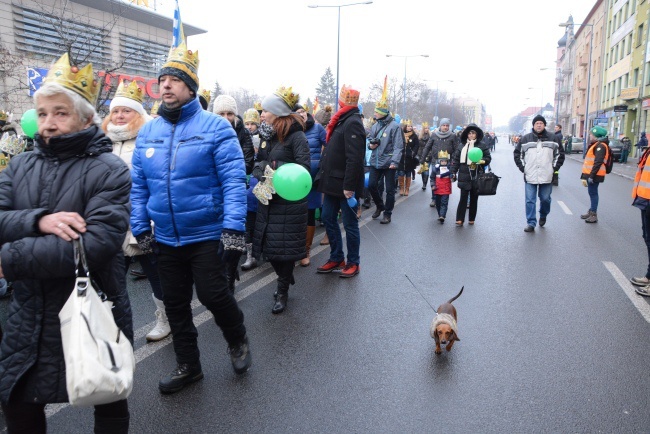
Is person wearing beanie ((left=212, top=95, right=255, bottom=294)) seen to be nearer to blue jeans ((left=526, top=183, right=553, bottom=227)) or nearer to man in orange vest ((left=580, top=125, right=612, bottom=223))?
blue jeans ((left=526, top=183, right=553, bottom=227))

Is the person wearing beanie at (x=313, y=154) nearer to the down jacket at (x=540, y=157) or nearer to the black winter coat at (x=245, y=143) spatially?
the black winter coat at (x=245, y=143)

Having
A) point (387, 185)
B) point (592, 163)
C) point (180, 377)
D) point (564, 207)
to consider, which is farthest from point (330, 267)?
point (564, 207)

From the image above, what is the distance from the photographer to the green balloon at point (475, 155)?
936 centimetres

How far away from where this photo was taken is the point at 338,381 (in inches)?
141

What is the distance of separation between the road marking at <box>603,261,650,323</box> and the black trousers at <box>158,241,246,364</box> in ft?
12.7

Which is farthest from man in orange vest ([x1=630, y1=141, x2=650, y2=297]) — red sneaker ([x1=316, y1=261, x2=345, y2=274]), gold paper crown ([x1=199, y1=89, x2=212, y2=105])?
gold paper crown ([x1=199, y1=89, x2=212, y2=105])

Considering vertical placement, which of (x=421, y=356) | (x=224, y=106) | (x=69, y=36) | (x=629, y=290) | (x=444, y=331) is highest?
(x=69, y=36)

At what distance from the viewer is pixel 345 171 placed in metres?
5.82

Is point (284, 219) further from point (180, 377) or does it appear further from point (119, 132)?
point (180, 377)

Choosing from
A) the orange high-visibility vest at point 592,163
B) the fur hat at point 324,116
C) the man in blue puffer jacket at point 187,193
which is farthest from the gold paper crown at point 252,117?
the orange high-visibility vest at point 592,163

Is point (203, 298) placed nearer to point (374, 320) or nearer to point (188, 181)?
point (188, 181)

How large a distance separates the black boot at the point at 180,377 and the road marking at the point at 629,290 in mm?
4037

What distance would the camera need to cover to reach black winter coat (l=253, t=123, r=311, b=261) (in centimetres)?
488

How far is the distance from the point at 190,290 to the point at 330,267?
3054 mm
